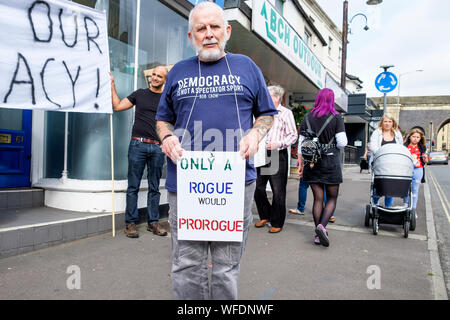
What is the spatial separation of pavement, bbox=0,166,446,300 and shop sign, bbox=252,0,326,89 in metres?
4.35

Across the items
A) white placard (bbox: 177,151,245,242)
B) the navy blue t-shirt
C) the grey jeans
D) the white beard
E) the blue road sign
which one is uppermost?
the blue road sign

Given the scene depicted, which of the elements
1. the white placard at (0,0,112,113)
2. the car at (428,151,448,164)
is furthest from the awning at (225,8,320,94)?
the car at (428,151,448,164)

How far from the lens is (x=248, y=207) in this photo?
2084mm

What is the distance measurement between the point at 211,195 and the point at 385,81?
35.7 ft

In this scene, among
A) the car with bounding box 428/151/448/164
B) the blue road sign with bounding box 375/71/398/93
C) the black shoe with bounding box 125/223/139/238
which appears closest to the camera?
the black shoe with bounding box 125/223/139/238

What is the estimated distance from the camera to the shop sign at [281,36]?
22.9 feet

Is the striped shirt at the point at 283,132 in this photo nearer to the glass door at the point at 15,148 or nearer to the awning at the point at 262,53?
the awning at the point at 262,53

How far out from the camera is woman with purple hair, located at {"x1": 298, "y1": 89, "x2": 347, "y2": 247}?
4398mm

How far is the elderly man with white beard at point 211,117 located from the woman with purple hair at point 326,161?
2.56 meters

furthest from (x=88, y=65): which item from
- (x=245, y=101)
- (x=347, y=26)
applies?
(x=347, y=26)

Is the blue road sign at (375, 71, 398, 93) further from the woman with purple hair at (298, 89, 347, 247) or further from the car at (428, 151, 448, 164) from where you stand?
the car at (428, 151, 448, 164)
